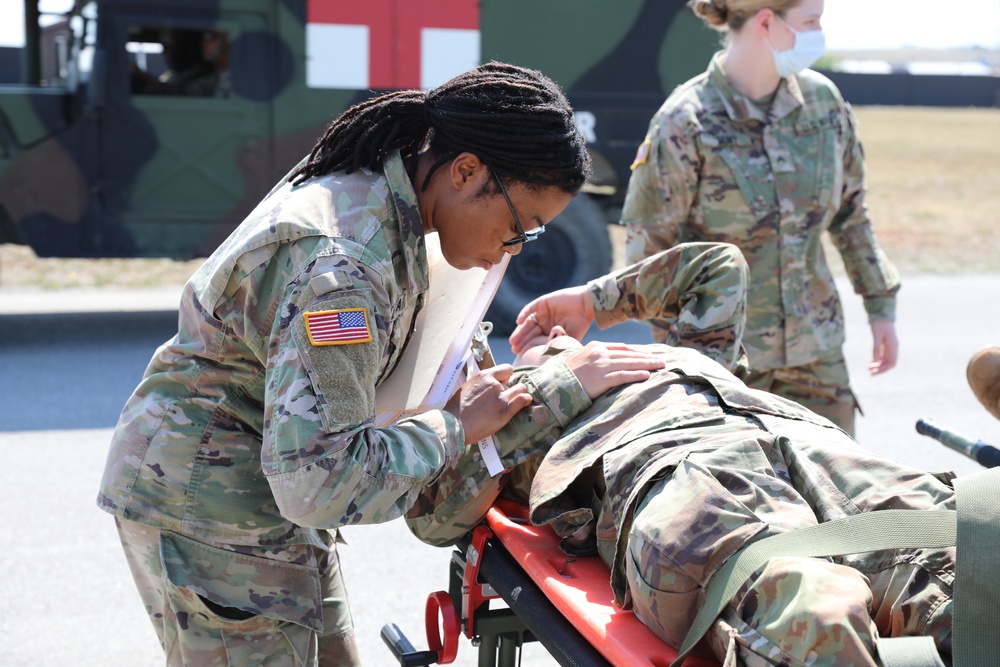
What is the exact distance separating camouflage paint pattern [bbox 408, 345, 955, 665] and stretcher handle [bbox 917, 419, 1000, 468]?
0.36 meters

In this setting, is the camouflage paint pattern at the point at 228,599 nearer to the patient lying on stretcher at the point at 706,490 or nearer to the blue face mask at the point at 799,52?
the patient lying on stretcher at the point at 706,490

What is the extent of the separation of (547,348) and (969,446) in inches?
35.2

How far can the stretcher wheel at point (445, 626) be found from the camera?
2.32 metres

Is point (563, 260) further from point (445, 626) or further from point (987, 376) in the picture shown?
point (987, 376)

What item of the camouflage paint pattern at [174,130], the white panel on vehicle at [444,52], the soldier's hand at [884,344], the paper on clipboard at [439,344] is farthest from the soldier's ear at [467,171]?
the white panel on vehicle at [444,52]

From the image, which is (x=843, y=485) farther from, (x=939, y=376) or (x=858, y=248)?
(x=939, y=376)

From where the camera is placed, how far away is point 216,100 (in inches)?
275

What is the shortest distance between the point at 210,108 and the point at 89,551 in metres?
3.78

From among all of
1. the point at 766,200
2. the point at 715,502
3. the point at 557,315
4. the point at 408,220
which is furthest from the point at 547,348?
the point at 766,200

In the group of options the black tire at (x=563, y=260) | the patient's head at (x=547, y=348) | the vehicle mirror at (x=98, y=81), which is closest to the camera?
the patient's head at (x=547, y=348)

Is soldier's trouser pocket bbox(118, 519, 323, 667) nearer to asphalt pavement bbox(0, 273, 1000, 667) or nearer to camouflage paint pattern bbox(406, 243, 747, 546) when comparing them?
camouflage paint pattern bbox(406, 243, 747, 546)

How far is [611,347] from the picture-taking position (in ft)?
7.76

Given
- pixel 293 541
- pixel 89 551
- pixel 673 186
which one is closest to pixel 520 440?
pixel 293 541

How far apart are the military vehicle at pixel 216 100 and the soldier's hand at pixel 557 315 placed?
15.0ft
